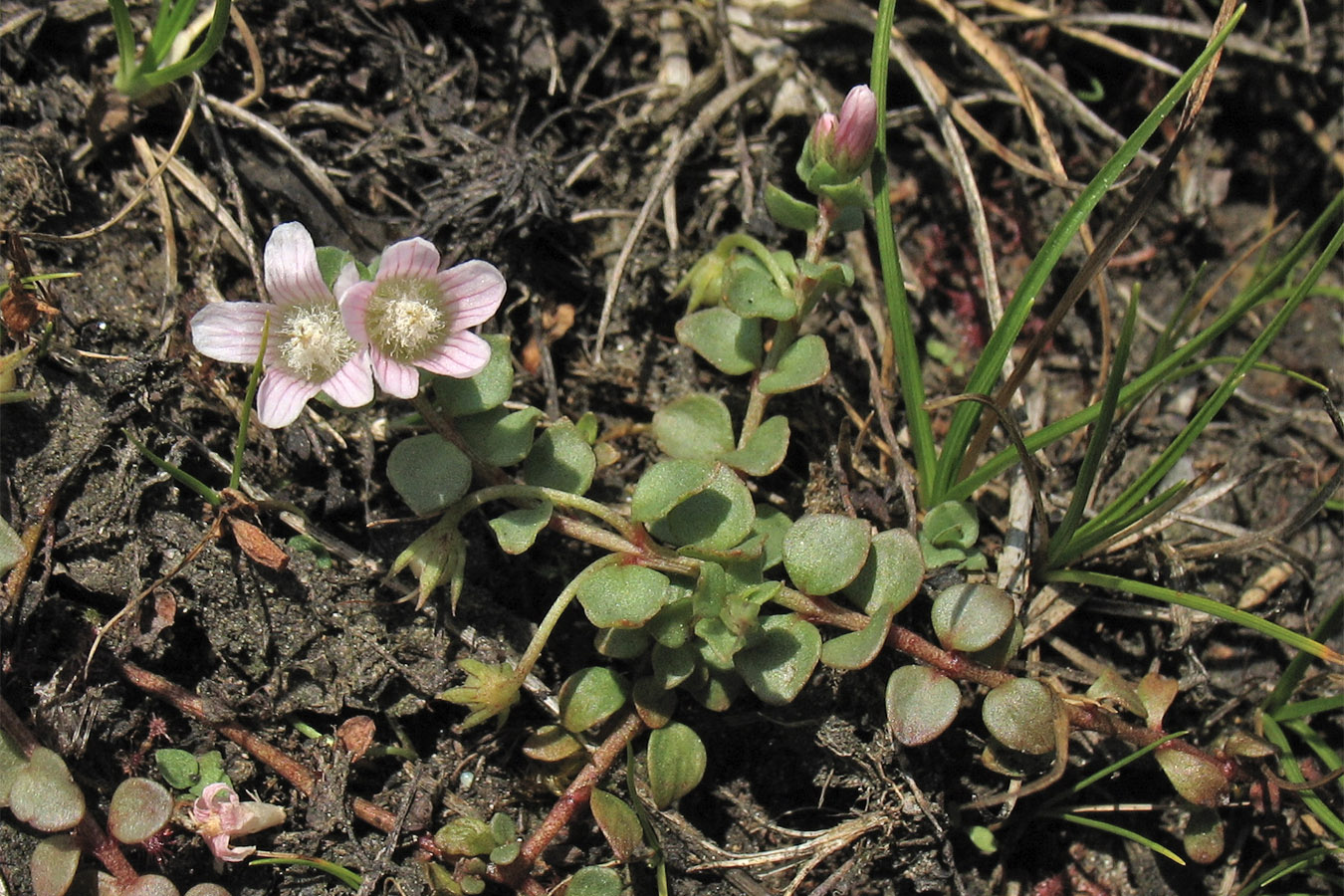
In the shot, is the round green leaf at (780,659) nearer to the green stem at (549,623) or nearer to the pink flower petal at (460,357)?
the green stem at (549,623)

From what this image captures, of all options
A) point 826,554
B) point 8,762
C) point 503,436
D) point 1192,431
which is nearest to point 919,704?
point 826,554

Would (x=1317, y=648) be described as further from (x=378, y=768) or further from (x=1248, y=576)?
(x=378, y=768)

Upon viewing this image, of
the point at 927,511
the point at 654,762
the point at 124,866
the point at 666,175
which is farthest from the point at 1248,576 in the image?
the point at 124,866

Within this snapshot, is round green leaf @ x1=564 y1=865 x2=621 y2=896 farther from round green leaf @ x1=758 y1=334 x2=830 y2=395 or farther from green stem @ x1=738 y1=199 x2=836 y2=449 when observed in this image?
round green leaf @ x1=758 y1=334 x2=830 y2=395

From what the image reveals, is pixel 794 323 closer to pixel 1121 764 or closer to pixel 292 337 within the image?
pixel 292 337

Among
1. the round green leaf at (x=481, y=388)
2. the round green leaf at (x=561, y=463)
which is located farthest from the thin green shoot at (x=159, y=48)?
the round green leaf at (x=561, y=463)
